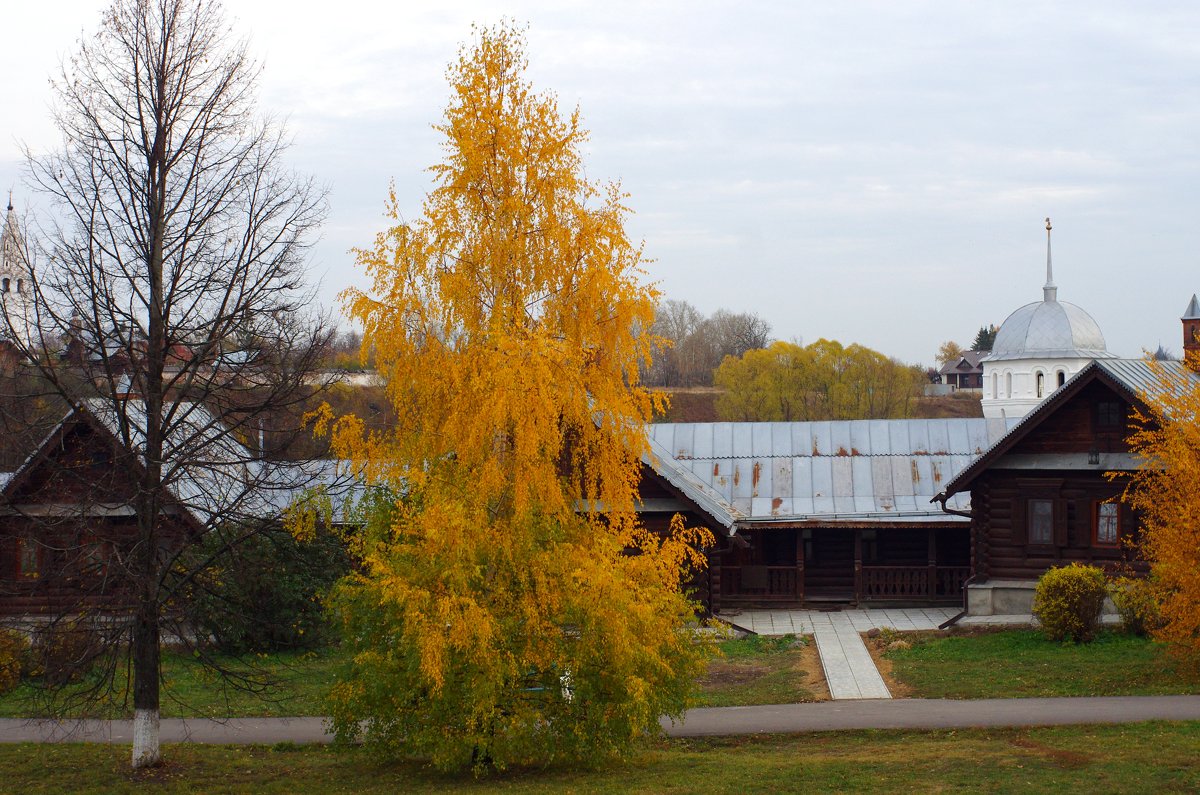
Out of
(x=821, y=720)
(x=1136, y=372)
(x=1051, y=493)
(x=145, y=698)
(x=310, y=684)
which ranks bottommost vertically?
(x=310, y=684)

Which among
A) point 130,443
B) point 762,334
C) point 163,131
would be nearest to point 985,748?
point 130,443

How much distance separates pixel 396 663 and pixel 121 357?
5011mm

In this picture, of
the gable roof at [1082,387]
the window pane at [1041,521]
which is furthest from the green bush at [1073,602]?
the window pane at [1041,521]

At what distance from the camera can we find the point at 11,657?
19844 mm

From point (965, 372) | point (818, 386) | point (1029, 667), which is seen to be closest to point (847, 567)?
point (1029, 667)

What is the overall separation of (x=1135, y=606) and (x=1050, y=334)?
124ft

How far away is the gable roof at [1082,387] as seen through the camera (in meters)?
23.4

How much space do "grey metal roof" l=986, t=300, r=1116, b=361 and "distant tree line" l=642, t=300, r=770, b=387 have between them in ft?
158

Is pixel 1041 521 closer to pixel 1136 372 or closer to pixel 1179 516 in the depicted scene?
pixel 1136 372

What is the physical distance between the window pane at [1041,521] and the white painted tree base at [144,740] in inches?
760

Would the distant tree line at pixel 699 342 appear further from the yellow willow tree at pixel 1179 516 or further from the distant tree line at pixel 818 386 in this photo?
the yellow willow tree at pixel 1179 516

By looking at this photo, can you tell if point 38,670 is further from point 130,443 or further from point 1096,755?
point 1096,755

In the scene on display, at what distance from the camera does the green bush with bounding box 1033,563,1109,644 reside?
2175cm

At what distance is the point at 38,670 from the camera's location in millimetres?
17734
